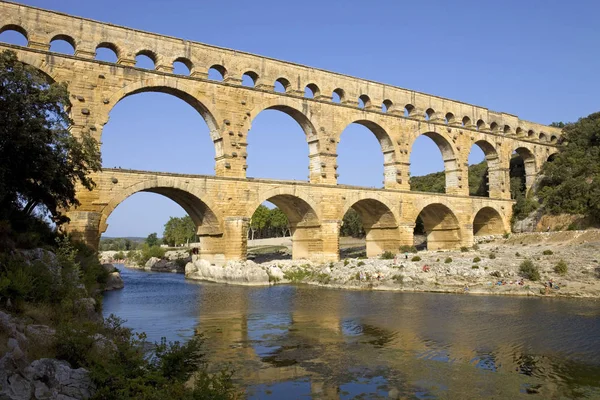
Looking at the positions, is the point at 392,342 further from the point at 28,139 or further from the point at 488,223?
the point at 488,223

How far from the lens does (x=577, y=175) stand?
131 feet

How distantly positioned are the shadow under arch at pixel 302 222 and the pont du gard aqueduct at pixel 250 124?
0.09 m

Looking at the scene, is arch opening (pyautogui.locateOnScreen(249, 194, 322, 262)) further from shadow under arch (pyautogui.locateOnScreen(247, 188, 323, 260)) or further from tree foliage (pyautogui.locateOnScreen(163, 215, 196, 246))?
tree foliage (pyautogui.locateOnScreen(163, 215, 196, 246))

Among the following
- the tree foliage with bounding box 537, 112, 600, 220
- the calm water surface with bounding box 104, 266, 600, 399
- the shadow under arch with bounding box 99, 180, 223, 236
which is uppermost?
the tree foliage with bounding box 537, 112, 600, 220

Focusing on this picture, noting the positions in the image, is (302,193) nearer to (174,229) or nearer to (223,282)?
(223,282)

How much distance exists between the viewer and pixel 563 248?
89.0 feet

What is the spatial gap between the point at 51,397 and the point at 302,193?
25.4m

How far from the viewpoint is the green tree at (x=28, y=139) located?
12.4m

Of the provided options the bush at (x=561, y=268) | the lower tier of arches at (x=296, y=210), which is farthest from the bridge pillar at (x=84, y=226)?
the bush at (x=561, y=268)

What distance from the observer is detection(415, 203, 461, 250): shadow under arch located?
3969 cm

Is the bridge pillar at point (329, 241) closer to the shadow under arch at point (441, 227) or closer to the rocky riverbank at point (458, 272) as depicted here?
the rocky riverbank at point (458, 272)

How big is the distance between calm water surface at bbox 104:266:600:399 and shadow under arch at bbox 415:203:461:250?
19.0m

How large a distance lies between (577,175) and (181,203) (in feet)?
99.6

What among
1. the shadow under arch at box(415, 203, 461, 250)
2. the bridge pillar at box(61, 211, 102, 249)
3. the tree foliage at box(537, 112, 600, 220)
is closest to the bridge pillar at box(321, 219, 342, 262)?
the shadow under arch at box(415, 203, 461, 250)
